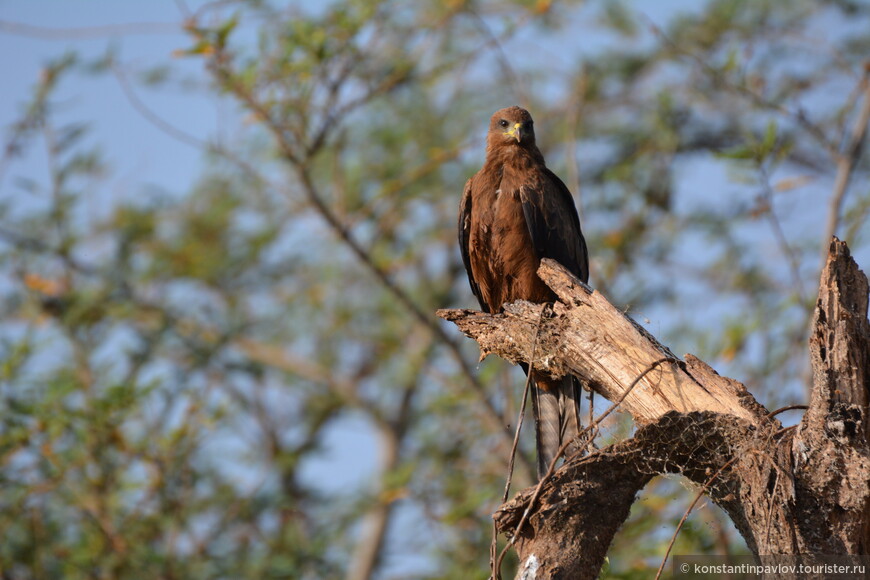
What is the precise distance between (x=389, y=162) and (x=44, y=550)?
600 cm

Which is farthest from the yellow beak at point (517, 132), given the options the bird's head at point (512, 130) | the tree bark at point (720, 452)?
the tree bark at point (720, 452)

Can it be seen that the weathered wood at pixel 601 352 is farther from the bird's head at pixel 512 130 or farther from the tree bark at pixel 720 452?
the bird's head at pixel 512 130

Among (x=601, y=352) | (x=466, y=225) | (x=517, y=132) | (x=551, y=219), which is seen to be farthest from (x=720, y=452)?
(x=517, y=132)

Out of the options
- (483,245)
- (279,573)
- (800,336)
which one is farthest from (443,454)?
(483,245)

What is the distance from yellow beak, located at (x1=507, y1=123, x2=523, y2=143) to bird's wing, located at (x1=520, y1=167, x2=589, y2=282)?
0.91 feet

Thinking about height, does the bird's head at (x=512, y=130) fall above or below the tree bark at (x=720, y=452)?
above

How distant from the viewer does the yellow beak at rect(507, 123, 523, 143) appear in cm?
530

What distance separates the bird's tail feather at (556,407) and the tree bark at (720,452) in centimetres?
92

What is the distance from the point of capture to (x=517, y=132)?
5309 millimetres

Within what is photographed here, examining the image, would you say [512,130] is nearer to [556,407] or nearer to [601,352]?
[556,407]

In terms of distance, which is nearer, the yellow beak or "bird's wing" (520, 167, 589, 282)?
"bird's wing" (520, 167, 589, 282)

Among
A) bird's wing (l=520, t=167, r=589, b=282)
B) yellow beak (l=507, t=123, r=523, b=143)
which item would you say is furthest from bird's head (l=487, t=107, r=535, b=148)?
bird's wing (l=520, t=167, r=589, b=282)

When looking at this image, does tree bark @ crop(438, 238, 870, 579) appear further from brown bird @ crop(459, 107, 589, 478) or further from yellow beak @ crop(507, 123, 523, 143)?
yellow beak @ crop(507, 123, 523, 143)

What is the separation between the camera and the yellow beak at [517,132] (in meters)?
5.30
